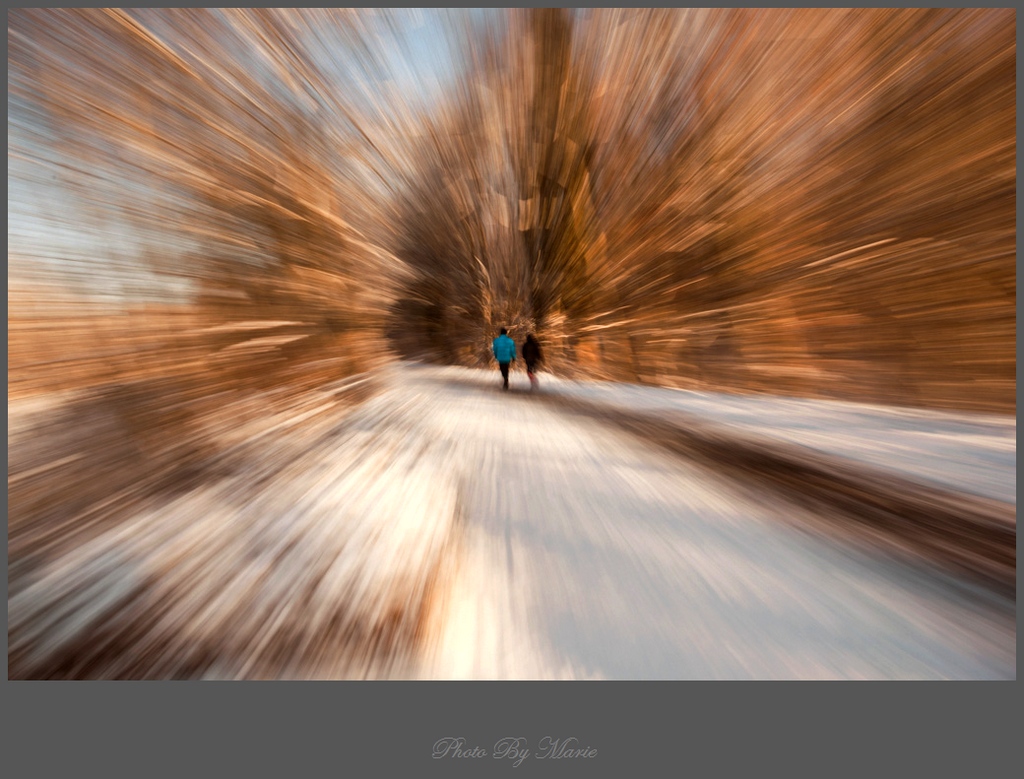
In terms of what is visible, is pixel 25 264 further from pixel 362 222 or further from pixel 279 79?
pixel 362 222

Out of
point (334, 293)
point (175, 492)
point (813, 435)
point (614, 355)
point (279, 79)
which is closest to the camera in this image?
point (175, 492)

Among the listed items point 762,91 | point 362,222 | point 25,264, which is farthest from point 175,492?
point 762,91

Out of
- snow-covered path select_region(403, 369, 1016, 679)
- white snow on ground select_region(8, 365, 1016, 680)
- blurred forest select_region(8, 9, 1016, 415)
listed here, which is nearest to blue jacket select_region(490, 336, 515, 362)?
blurred forest select_region(8, 9, 1016, 415)

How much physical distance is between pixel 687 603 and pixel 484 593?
601 mm

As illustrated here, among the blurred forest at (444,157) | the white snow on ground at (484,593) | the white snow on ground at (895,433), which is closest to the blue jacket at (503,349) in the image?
the blurred forest at (444,157)

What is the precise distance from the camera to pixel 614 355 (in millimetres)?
10141

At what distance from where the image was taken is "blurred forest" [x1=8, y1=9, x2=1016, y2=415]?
1.77 metres

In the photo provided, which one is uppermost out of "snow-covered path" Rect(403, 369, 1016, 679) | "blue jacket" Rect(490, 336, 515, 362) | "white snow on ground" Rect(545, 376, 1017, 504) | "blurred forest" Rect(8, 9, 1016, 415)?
"blurred forest" Rect(8, 9, 1016, 415)

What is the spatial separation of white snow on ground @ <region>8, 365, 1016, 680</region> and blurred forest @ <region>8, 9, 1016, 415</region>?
72cm

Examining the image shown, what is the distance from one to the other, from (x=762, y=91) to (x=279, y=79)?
5.52 meters

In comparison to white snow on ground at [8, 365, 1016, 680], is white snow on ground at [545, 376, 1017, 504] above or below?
below

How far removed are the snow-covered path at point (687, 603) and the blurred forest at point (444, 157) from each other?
5.77 ft

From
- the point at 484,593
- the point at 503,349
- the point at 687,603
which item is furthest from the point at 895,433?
the point at 503,349

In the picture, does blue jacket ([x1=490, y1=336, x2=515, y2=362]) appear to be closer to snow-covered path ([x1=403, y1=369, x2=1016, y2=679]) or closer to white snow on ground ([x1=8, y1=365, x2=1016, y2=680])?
white snow on ground ([x1=8, y1=365, x2=1016, y2=680])
